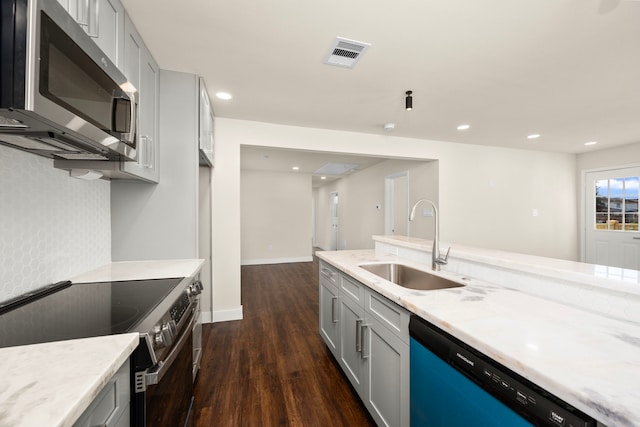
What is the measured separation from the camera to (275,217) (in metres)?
6.74

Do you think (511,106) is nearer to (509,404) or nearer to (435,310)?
(435,310)

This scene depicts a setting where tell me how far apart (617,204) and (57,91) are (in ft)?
23.3

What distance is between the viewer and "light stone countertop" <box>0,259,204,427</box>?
1.66 ft

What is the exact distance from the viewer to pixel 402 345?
124cm

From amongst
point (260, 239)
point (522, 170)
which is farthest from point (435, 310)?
point (260, 239)

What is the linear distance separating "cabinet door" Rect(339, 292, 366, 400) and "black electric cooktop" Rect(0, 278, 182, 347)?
3.62 ft

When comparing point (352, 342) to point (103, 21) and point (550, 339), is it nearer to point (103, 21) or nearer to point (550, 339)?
point (550, 339)

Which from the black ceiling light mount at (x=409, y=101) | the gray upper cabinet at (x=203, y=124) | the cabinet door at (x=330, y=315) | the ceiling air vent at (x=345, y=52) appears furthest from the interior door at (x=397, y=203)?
the gray upper cabinet at (x=203, y=124)

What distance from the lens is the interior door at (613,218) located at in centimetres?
435

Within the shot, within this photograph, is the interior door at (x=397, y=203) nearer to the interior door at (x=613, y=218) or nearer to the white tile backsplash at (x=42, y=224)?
the interior door at (x=613, y=218)

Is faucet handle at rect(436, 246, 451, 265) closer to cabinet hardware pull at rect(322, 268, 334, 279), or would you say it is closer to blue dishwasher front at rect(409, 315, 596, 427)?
blue dishwasher front at rect(409, 315, 596, 427)

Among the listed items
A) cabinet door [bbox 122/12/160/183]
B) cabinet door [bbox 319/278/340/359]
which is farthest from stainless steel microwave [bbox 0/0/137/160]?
cabinet door [bbox 319/278/340/359]

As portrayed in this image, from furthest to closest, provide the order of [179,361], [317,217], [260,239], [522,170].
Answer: [317,217]
[260,239]
[522,170]
[179,361]

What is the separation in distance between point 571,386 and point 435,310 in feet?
1.60
